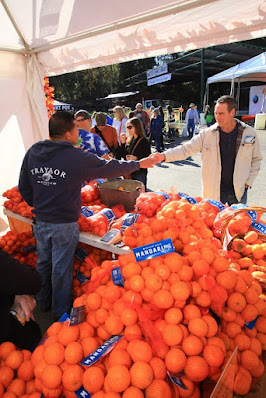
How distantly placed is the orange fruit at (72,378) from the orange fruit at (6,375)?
0.33 metres

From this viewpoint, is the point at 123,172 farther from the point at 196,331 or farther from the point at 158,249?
the point at 196,331

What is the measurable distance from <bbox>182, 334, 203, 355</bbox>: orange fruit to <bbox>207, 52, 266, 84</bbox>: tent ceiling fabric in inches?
558

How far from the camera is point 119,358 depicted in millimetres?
1155

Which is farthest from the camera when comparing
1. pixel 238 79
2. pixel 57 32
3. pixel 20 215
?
pixel 238 79

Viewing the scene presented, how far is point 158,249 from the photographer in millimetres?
1462

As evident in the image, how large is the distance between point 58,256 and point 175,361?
158cm

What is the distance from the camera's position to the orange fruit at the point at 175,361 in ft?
3.73

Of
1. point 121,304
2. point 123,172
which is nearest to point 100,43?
point 123,172

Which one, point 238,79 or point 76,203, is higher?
point 238,79

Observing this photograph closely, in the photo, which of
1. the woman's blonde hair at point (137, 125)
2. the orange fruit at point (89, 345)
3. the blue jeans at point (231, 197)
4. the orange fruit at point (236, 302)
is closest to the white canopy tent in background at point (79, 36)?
the woman's blonde hair at point (137, 125)

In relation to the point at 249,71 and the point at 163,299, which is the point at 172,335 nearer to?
the point at 163,299

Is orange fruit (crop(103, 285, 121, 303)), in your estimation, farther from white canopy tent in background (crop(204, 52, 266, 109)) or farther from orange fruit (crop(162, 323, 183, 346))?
white canopy tent in background (crop(204, 52, 266, 109))

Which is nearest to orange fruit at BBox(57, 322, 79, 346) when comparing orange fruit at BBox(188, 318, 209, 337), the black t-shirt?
orange fruit at BBox(188, 318, 209, 337)

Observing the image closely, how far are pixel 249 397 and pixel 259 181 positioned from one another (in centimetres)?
622
